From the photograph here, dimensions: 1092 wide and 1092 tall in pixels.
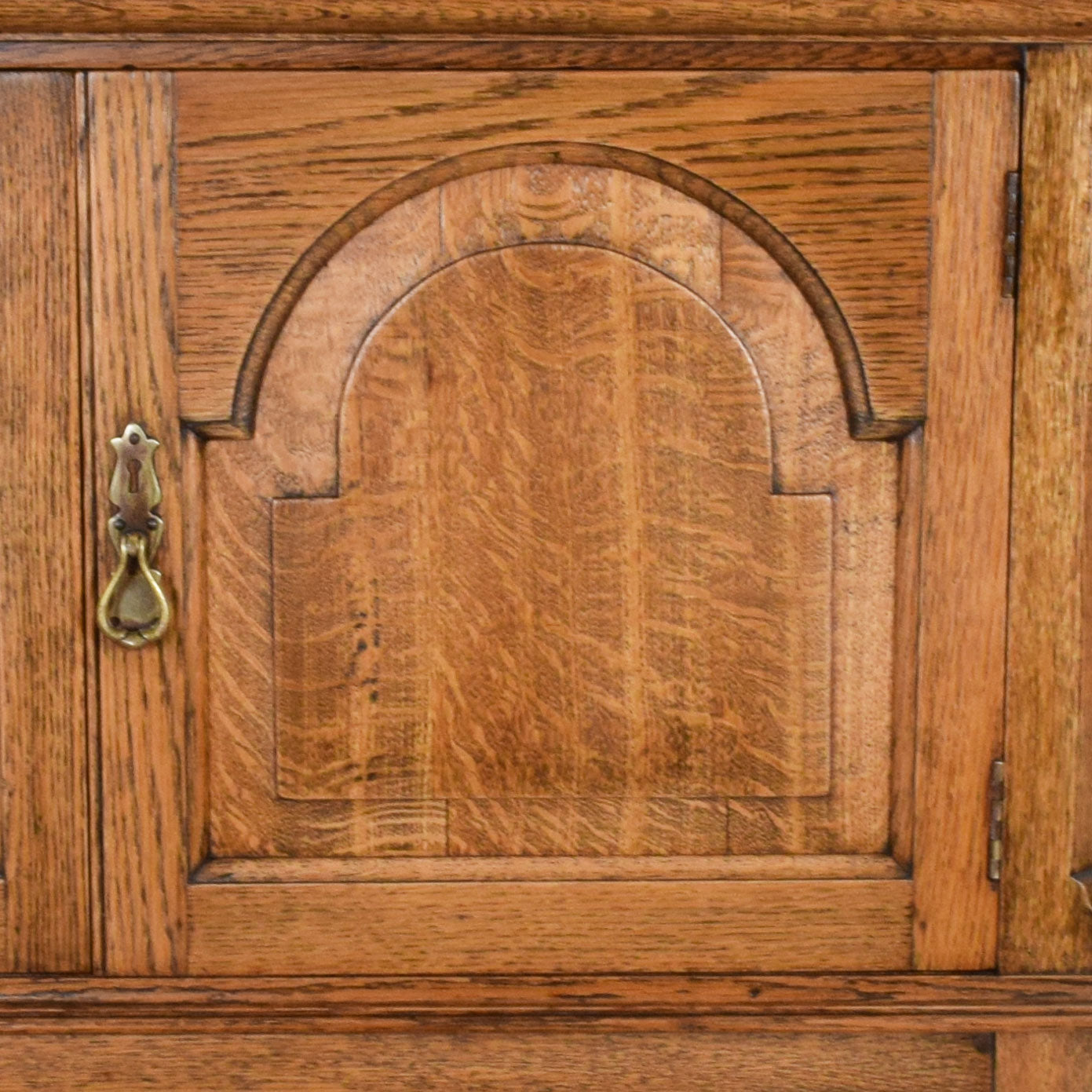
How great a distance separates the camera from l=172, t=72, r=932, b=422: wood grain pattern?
0.59 m

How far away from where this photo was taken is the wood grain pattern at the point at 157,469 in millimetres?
589

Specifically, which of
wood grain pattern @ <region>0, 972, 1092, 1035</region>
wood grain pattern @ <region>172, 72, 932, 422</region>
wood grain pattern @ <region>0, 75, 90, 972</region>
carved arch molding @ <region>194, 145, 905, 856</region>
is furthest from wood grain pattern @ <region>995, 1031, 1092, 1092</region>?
wood grain pattern @ <region>0, 75, 90, 972</region>

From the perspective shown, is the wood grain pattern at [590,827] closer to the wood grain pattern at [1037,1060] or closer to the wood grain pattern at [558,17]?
the wood grain pattern at [1037,1060]

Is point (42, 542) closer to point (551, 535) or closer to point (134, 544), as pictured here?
point (134, 544)

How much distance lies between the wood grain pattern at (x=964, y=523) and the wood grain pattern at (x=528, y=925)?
0.03 meters

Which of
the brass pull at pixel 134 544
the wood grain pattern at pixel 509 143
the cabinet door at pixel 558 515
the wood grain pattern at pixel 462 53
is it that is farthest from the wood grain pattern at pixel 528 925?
the wood grain pattern at pixel 462 53

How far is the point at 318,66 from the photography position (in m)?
0.59

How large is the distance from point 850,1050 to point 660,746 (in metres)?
0.19

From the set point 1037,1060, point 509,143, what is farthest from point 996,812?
point 509,143

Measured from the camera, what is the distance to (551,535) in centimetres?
61

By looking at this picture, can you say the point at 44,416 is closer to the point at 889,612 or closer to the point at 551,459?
the point at 551,459

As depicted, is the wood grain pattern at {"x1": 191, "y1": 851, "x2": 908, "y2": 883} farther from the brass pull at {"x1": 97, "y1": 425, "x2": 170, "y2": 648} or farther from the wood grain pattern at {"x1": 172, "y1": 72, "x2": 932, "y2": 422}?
the wood grain pattern at {"x1": 172, "y1": 72, "x2": 932, "y2": 422}

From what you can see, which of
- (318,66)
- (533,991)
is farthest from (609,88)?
(533,991)

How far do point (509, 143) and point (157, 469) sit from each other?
9.5 inches
